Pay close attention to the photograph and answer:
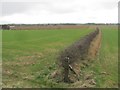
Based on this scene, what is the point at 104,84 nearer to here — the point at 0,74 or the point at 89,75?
the point at 89,75

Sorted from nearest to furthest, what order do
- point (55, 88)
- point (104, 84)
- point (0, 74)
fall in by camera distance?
point (55, 88)
point (104, 84)
point (0, 74)

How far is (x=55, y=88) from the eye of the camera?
13344 millimetres

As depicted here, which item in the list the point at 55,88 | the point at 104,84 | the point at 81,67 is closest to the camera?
the point at 55,88

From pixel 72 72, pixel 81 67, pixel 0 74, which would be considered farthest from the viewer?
pixel 81 67

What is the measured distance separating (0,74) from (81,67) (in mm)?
4339

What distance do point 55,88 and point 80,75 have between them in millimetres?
3005

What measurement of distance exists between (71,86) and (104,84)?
1.69m

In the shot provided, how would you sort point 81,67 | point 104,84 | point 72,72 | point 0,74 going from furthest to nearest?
point 81,67
point 0,74
point 72,72
point 104,84

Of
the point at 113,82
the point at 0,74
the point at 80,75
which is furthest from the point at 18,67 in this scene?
the point at 113,82

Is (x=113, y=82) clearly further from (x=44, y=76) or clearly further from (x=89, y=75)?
(x=44, y=76)

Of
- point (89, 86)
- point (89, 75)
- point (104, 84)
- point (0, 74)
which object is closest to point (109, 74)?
point (89, 75)

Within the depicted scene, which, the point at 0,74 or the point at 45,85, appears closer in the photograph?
the point at 45,85

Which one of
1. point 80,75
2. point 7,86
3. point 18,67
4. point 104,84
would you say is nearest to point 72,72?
point 80,75

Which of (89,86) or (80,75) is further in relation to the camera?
(80,75)
